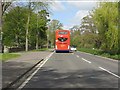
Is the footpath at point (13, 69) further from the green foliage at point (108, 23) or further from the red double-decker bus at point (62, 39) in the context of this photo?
the red double-decker bus at point (62, 39)

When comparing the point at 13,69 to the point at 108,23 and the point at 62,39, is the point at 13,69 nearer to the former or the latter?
the point at 108,23

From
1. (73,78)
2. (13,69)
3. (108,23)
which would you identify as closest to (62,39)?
(108,23)

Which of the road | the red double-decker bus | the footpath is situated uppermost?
the red double-decker bus

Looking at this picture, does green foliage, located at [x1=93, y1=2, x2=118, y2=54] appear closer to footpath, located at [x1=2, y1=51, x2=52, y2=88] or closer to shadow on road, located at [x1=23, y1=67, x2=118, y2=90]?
footpath, located at [x1=2, y1=51, x2=52, y2=88]

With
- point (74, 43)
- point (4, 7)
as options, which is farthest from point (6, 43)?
point (74, 43)

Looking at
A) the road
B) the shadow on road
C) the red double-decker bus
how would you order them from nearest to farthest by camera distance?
the shadow on road, the road, the red double-decker bus

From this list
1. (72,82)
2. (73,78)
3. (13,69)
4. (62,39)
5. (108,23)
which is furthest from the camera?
(62,39)

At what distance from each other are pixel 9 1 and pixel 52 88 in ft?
106

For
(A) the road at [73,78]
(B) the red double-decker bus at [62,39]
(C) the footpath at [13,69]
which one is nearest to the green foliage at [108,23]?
(B) the red double-decker bus at [62,39]

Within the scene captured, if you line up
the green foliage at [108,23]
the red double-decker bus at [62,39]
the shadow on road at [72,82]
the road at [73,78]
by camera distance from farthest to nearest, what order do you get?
the red double-decker bus at [62,39], the green foliage at [108,23], the road at [73,78], the shadow on road at [72,82]

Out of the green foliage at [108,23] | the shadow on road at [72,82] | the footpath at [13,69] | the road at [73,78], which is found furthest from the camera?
→ the green foliage at [108,23]

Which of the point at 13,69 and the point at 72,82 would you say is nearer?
the point at 72,82

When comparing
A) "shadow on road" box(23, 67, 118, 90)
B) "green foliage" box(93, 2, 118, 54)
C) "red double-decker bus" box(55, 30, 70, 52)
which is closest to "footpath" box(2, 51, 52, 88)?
"shadow on road" box(23, 67, 118, 90)

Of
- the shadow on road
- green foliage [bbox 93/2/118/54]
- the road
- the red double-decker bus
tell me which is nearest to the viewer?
the shadow on road
